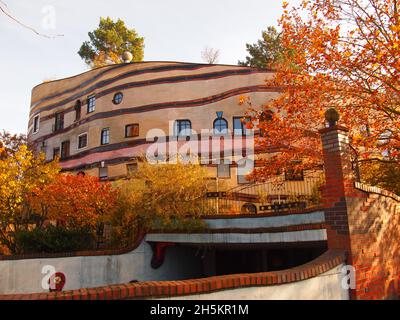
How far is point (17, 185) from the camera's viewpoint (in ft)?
49.5

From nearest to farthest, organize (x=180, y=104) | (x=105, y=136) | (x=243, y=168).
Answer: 1. (x=243, y=168)
2. (x=180, y=104)
3. (x=105, y=136)

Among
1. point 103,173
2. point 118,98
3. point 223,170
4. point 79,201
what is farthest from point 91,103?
point 79,201

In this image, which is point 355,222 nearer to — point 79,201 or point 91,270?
point 91,270

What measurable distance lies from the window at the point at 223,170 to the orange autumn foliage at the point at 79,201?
795 centimetres

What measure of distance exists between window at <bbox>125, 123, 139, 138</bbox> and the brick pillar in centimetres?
1823

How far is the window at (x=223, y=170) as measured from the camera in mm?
20844

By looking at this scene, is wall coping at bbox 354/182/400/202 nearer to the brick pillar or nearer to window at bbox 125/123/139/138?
the brick pillar

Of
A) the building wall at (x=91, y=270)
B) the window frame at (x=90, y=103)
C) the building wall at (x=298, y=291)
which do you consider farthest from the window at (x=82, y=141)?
the building wall at (x=298, y=291)

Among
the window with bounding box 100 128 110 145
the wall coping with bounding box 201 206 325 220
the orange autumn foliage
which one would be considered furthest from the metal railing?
the window with bounding box 100 128 110 145

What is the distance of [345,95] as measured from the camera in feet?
32.9

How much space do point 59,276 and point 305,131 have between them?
34.5 ft

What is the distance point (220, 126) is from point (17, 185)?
12590mm

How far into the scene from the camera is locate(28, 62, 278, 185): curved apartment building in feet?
71.8
